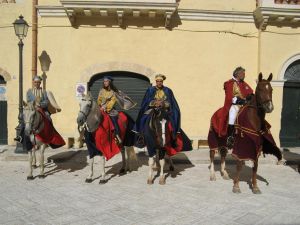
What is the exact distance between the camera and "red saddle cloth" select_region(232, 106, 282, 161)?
19.3 ft

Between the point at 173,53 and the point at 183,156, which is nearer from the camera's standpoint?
the point at 183,156

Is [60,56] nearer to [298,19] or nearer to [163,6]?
[163,6]

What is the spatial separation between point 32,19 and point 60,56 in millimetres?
1594

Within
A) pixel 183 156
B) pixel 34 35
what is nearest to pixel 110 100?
pixel 183 156

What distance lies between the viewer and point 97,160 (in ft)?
30.5

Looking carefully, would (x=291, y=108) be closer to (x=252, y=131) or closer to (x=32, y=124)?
(x=252, y=131)

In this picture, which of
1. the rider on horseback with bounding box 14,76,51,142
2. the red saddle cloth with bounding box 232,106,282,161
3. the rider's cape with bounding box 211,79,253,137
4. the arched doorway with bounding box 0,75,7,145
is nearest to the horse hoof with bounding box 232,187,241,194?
the red saddle cloth with bounding box 232,106,282,161

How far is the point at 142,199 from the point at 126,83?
6.23 metres

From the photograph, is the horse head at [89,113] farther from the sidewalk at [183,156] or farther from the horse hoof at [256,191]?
the horse hoof at [256,191]

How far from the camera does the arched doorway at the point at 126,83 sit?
11086mm

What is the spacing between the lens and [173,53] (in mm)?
10922

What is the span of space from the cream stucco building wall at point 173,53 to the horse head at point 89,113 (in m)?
4.42

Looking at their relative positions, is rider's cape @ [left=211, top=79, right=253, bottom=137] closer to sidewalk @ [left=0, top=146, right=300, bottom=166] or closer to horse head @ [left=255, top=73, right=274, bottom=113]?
horse head @ [left=255, top=73, right=274, bottom=113]

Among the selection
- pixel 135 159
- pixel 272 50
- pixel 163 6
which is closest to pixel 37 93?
pixel 135 159
